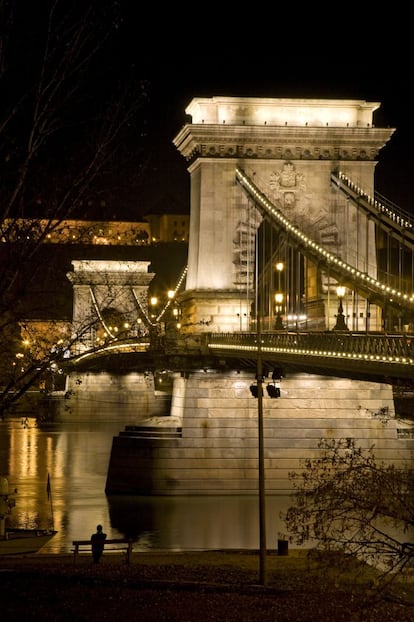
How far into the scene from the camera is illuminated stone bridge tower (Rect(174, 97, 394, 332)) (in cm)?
5822

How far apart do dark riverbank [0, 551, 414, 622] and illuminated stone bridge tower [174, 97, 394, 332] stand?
29.9 metres

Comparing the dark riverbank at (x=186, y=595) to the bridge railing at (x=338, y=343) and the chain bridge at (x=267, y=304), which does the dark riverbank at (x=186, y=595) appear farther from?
the chain bridge at (x=267, y=304)

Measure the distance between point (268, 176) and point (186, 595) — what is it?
124ft

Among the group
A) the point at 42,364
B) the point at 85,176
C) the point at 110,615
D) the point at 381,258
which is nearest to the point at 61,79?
the point at 85,176

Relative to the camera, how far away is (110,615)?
66.2ft

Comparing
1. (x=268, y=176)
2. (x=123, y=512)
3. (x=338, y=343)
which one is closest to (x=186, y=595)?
(x=338, y=343)

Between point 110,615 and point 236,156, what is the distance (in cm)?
4040

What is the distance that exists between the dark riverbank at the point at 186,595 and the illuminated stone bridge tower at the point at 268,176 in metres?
29.9

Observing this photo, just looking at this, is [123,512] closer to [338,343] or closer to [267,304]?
[338,343]

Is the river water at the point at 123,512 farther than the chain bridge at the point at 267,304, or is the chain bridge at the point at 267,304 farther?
the chain bridge at the point at 267,304

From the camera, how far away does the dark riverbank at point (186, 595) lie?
2002cm

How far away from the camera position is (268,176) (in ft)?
194

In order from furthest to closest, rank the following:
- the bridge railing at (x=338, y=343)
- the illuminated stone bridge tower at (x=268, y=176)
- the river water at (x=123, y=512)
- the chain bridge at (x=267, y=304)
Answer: the illuminated stone bridge tower at (x=268, y=176) < the chain bridge at (x=267, y=304) < the river water at (x=123, y=512) < the bridge railing at (x=338, y=343)

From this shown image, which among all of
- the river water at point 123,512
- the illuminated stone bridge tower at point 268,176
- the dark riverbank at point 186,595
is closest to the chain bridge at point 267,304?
the illuminated stone bridge tower at point 268,176
